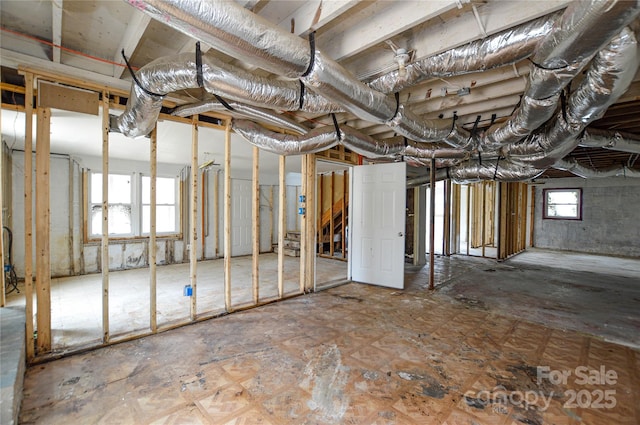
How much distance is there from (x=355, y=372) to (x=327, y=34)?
266 centimetres

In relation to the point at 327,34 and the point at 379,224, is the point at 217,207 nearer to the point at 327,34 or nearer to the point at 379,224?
the point at 379,224

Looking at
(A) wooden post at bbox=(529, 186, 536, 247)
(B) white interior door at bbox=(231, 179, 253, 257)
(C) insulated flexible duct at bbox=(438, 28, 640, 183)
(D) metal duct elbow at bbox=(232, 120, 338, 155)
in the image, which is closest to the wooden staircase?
(B) white interior door at bbox=(231, 179, 253, 257)

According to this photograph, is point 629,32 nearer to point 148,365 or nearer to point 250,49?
point 250,49

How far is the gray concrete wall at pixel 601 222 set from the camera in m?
8.34

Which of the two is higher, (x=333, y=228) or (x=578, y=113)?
(x=578, y=113)

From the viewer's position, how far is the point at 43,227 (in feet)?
8.26

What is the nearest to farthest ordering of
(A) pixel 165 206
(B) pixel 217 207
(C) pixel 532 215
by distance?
(A) pixel 165 206 < (B) pixel 217 207 < (C) pixel 532 215

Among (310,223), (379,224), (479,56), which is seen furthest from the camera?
(379,224)

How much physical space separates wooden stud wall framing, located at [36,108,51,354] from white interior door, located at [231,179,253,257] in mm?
4959

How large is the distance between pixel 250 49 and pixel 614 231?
11607 millimetres

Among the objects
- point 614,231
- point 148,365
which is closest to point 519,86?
point 148,365

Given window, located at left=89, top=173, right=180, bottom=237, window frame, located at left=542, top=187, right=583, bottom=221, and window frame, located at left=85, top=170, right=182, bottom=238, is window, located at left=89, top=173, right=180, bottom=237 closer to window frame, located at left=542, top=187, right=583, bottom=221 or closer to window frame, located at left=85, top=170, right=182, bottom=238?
window frame, located at left=85, top=170, right=182, bottom=238

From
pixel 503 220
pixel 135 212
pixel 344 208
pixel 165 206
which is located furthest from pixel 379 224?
pixel 135 212

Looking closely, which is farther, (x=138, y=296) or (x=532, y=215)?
(x=532, y=215)
